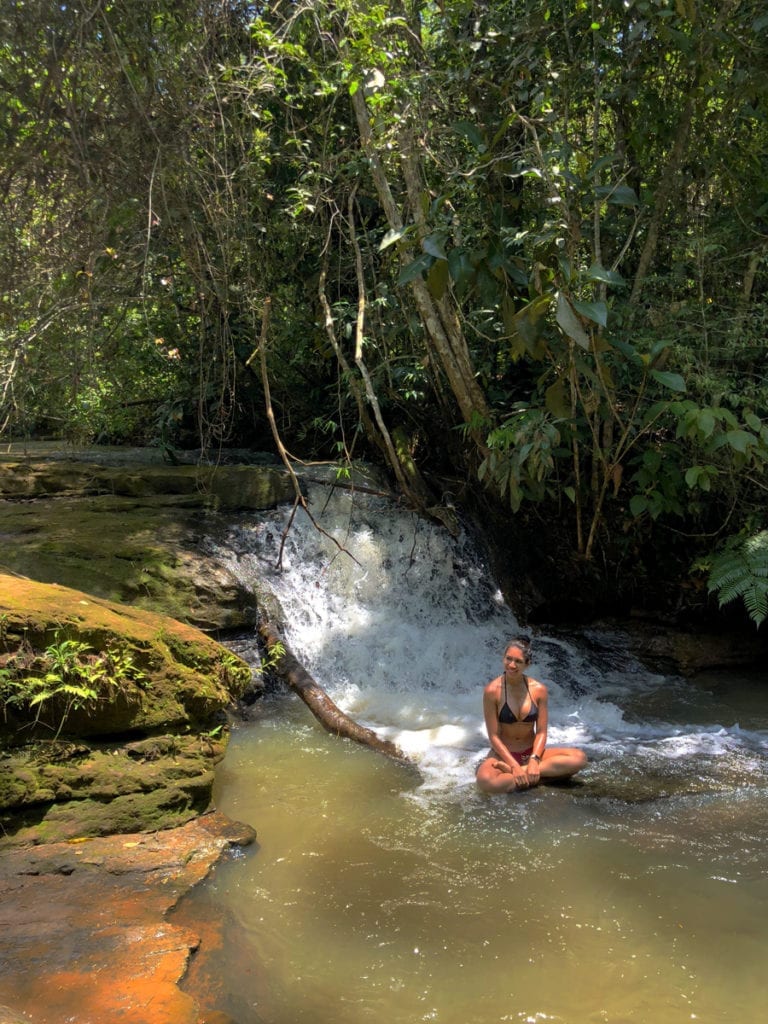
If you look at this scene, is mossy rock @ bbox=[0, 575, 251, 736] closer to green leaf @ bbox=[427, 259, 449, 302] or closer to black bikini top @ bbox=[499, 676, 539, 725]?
black bikini top @ bbox=[499, 676, 539, 725]

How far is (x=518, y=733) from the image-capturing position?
4.87 m

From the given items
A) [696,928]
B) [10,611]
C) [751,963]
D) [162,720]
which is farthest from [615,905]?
[10,611]

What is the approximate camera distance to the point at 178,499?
7473 mm

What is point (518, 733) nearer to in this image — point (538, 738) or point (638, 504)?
point (538, 738)

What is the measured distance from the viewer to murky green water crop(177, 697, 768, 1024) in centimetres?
266

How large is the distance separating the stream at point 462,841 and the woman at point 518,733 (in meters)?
0.14

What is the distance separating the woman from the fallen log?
0.59 meters

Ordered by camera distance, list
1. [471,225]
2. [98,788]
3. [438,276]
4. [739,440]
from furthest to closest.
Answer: [471,225], [739,440], [438,276], [98,788]

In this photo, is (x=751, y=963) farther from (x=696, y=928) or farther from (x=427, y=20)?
(x=427, y=20)

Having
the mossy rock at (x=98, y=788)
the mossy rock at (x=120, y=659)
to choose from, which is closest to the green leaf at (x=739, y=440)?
the mossy rock at (x=120, y=659)

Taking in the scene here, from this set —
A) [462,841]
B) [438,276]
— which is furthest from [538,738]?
[438,276]

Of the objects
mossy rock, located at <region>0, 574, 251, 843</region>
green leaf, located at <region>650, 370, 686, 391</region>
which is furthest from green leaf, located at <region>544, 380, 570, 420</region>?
mossy rock, located at <region>0, 574, 251, 843</region>

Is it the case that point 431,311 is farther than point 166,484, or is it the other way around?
point 166,484

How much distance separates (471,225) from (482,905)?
4841 millimetres
